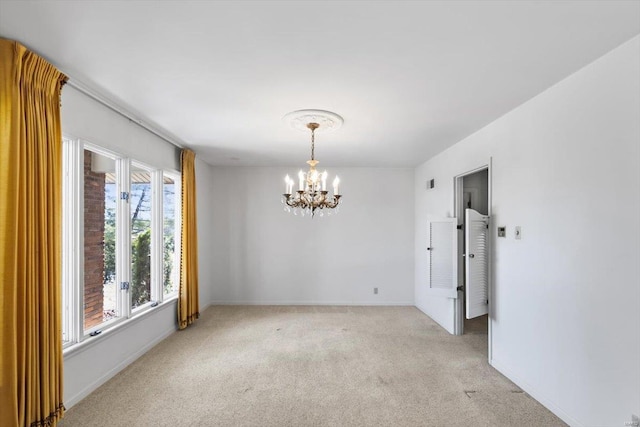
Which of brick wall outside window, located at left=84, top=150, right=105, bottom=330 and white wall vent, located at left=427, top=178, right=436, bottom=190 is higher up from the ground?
white wall vent, located at left=427, top=178, right=436, bottom=190

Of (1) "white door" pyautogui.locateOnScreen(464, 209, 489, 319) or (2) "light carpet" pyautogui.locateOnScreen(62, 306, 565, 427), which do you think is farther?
(1) "white door" pyautogui.locateOnScreen(464, 209, 489, 319)

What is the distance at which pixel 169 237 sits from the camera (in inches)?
174

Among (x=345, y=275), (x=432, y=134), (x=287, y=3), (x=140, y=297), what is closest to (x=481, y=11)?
(x=287, y=3)

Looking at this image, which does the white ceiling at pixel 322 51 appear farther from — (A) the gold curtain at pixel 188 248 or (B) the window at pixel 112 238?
(A) the gold curtain at pixel 188 248

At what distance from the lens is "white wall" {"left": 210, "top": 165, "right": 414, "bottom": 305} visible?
19.4 ft

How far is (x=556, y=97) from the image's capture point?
2.47m

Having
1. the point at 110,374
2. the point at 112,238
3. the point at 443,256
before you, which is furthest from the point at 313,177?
the point at 110,374

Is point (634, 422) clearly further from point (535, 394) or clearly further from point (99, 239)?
point (99, 239)

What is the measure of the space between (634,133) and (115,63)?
3384 mm

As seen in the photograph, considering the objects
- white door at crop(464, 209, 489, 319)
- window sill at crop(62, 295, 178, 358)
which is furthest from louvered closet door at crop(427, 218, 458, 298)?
window sill at crop(62, 295, 178, 358)

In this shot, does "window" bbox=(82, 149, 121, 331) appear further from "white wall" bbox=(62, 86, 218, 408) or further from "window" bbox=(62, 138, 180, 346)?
"white wall" bbox=(62, 86, 218, 408)

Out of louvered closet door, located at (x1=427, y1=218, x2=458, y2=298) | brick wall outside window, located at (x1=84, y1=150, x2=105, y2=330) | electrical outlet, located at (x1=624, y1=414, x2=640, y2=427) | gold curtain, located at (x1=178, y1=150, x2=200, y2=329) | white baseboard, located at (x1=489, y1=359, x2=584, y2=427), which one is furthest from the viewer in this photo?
gold curtain, located at (x1=178, y1=150, x2=200, y2=329)

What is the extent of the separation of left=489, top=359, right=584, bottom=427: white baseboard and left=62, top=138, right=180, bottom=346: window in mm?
3887

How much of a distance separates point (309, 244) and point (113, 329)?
3.47 m
